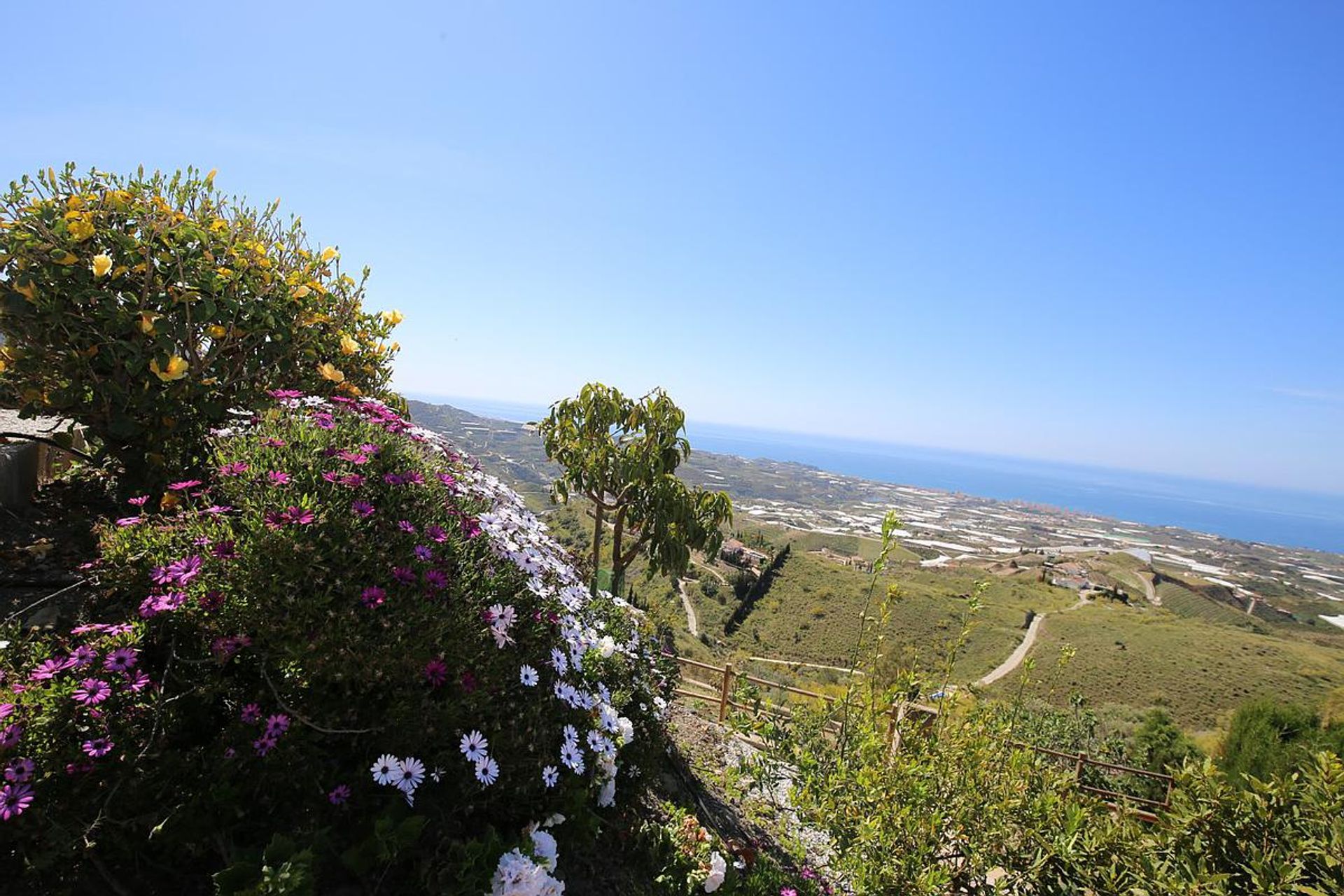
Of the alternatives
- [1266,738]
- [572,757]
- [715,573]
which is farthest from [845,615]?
[572,757]

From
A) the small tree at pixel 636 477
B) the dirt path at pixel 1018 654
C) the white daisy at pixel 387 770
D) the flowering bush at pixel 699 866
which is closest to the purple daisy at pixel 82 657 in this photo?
the white daisy at pixel 387 770

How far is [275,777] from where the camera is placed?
5.77 ft

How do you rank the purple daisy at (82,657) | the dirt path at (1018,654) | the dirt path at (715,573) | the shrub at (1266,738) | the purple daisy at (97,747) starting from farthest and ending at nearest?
the dirt path at (715,573) → the dirt path at (1018,654) → the shrub at (1266,738) → the purple daisy at (82,657) → the purple daisy at (97,747)

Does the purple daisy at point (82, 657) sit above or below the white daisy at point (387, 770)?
above

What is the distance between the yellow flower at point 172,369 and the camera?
2.83m

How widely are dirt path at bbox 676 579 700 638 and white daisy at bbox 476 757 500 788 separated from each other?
36982mm

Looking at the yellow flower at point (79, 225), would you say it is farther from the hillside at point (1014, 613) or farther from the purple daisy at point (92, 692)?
the hillside at point (1014, 613)

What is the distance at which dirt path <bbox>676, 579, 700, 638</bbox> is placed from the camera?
134ft

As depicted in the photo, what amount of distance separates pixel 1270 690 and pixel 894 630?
16.9m

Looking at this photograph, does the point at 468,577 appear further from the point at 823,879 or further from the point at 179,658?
the point at 823,879

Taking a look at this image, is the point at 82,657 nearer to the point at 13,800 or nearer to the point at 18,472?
the point at 13,800

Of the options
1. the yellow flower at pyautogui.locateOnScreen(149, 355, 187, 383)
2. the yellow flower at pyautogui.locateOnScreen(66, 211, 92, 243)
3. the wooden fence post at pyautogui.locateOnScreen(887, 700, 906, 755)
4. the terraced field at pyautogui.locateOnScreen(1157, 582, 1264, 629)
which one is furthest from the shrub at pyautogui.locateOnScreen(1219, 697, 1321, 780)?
the terraced field at pyautogui.locateOnScreen(1157, 582, 1264, 629)

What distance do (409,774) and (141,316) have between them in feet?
8.80

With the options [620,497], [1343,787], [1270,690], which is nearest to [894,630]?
[1270,690]
